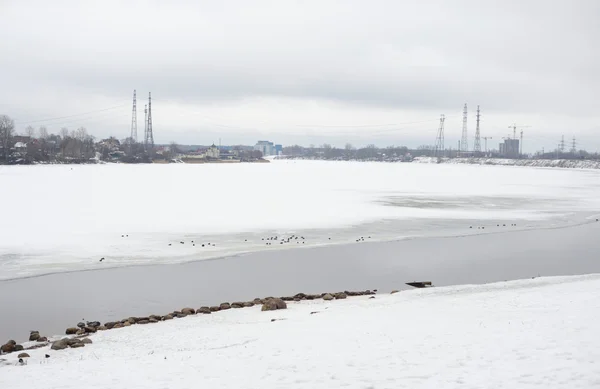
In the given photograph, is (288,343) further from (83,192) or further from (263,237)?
(83,192)

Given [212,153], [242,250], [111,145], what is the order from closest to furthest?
[242,250] → [111,145] → [212,153]

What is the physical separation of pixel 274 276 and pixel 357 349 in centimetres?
827

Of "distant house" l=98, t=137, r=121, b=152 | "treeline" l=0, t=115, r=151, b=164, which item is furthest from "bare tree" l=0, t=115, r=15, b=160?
"distant house" l=98, t=137, r=121, b=152

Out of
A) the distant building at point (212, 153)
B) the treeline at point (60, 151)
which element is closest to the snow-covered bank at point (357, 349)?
the treeline at point (60, 151)

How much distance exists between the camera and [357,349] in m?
10.2

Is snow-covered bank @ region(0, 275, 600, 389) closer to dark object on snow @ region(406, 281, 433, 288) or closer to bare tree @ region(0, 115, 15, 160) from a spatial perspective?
dark object on snow @ region(406, 281, 433, 288)

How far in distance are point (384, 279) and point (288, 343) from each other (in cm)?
780

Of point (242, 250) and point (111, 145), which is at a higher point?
point (111, 145)

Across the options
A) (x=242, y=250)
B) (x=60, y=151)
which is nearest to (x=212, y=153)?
(x=60, y=151)

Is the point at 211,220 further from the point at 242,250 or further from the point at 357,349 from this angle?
the point at 357,349

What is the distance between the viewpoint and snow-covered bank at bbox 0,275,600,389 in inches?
333

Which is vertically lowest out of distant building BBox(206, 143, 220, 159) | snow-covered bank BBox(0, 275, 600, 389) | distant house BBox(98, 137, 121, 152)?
snow-covered bank BBox(0, 275, 600, 389)

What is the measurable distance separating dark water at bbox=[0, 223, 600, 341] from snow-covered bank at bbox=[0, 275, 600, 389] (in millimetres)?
2026

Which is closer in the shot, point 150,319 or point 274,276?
point 150,319
